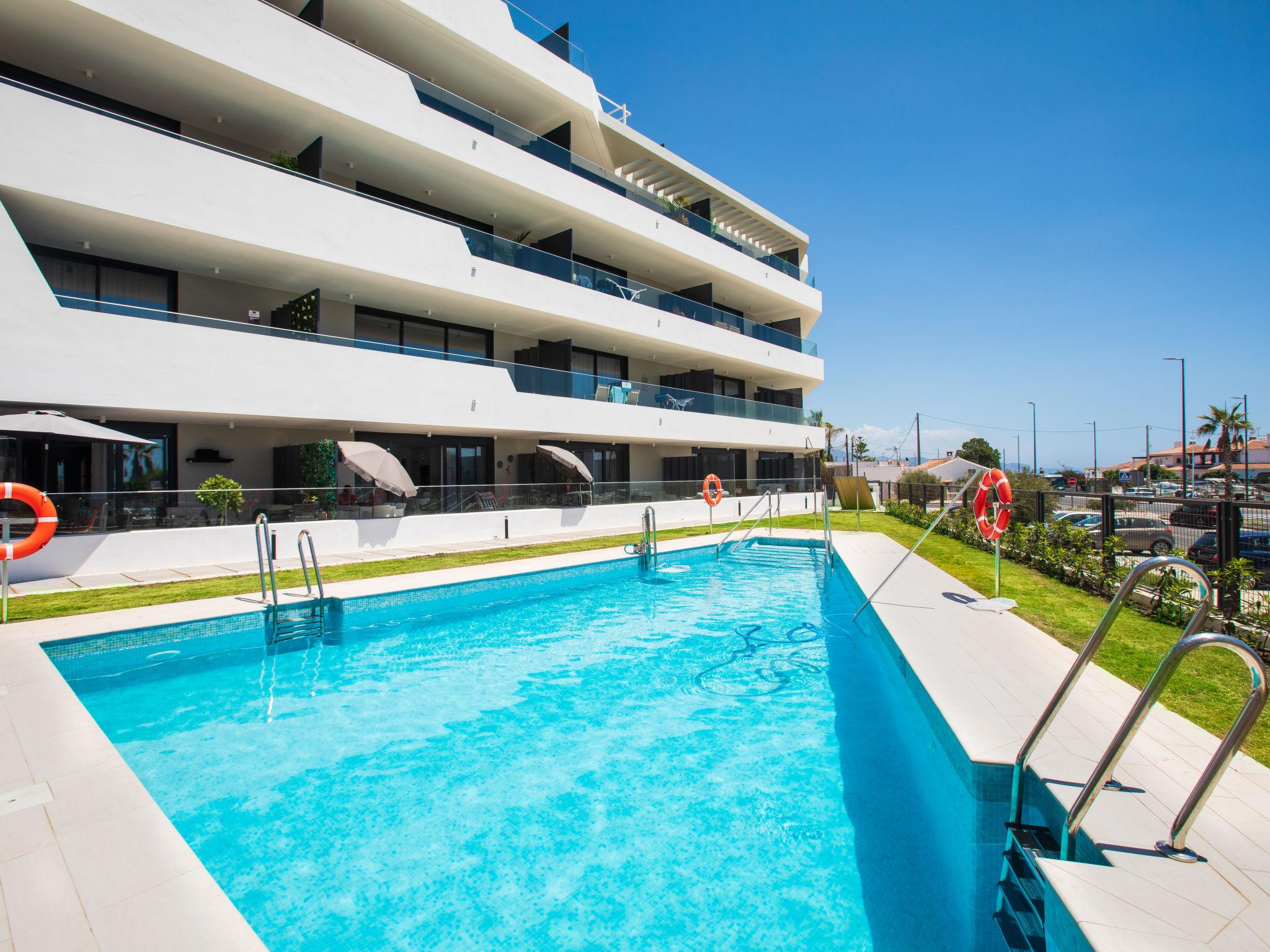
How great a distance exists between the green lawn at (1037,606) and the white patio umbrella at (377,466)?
2041 mm

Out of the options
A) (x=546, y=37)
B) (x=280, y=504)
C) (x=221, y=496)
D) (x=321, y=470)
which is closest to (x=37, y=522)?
(x=221, y=496)

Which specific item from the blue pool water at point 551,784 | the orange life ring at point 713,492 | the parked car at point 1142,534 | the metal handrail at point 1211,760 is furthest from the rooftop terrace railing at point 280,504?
the parked car at point 1142,534

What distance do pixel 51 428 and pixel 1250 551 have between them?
1614 centimetres

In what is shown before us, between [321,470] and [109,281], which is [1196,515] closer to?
[321,470]

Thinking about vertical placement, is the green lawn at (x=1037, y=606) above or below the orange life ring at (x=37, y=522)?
below

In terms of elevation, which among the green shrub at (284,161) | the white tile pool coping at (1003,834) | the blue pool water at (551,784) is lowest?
the blue pool water at (551,784)

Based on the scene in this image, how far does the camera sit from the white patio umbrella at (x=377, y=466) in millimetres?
13133

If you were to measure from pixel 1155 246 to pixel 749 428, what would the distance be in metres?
19.3

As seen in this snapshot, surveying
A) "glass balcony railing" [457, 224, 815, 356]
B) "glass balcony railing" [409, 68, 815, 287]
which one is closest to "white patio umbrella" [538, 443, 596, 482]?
"glass balcony railing" [457, 224, 815, 356]

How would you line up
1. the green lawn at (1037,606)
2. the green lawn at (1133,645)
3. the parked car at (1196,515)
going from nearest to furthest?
the green lawn at (1133,645) < the green lawn at (1037,606) < the parked car at (1196,515)

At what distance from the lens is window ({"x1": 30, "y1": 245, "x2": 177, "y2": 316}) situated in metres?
11.4

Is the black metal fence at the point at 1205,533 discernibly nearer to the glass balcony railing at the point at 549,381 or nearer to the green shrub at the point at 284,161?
the glass balcony railing at the point at 549,381

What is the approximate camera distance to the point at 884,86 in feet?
49.0

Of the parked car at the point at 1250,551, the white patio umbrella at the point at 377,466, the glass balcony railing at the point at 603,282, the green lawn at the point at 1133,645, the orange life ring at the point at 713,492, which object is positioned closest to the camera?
the green lawn at the point at 1133,645
